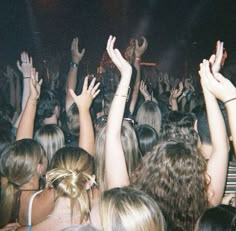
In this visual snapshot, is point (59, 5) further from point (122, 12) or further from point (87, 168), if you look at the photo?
point (87, 168)

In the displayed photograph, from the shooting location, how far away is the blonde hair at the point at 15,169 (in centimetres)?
198

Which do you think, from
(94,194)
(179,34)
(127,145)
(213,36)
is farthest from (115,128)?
(179,34)

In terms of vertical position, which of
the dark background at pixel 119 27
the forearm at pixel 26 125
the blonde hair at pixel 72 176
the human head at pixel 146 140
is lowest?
the blonde hair at pixel 72 176

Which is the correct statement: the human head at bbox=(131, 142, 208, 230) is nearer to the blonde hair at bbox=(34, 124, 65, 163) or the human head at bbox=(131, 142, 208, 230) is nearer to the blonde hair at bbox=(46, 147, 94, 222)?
the blonde hair at bbox=(46, 147, 94, 222)

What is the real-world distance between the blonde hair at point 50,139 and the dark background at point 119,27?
23.3 feet

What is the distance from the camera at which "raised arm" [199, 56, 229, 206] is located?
176 cm

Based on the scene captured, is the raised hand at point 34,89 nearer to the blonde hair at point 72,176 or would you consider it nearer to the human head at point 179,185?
the blonde hair at point 72,176

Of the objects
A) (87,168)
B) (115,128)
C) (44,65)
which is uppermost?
(44,65)

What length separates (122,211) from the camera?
1269 mm

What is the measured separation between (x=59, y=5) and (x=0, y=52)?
217 centimetres

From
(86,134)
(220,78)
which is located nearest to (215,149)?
(220,78)

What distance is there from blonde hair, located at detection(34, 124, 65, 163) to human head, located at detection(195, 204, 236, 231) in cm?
152

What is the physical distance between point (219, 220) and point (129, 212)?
0.37 m

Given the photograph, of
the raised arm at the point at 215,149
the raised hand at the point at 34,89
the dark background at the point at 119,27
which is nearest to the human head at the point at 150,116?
the raised hand at the point at 34,89
